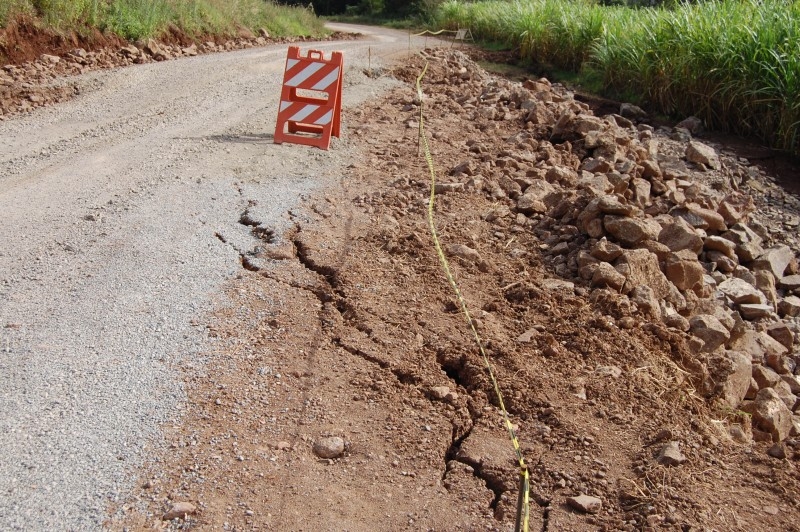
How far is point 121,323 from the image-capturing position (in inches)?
183

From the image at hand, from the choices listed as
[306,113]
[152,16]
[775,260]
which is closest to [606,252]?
[775,260]

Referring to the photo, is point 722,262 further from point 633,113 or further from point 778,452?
point 633,113

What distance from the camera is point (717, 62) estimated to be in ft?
38.2

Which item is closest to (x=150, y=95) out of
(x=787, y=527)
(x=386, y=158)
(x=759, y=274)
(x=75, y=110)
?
(x=75, y=110)

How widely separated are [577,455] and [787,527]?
964 millimetres

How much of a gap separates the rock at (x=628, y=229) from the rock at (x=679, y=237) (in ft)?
2.46

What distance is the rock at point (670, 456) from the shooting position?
376cm

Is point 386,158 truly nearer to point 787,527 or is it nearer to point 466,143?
point 466,143

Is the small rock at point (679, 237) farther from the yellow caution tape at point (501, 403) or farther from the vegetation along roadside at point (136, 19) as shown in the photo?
the vegetation along roadside at point (136, 19)

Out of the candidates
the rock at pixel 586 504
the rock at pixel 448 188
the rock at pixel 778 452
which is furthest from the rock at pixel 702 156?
the rock at pixel 586 504

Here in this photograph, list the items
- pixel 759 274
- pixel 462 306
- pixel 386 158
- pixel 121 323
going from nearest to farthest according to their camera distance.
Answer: pixel 121 323 → pixel 462 306 → pixel 759 274 → pixel 386 158

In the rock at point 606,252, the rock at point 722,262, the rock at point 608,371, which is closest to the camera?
the rock at point 608,371

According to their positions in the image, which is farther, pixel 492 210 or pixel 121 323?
pixel 492 210

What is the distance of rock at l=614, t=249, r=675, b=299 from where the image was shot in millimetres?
5547
